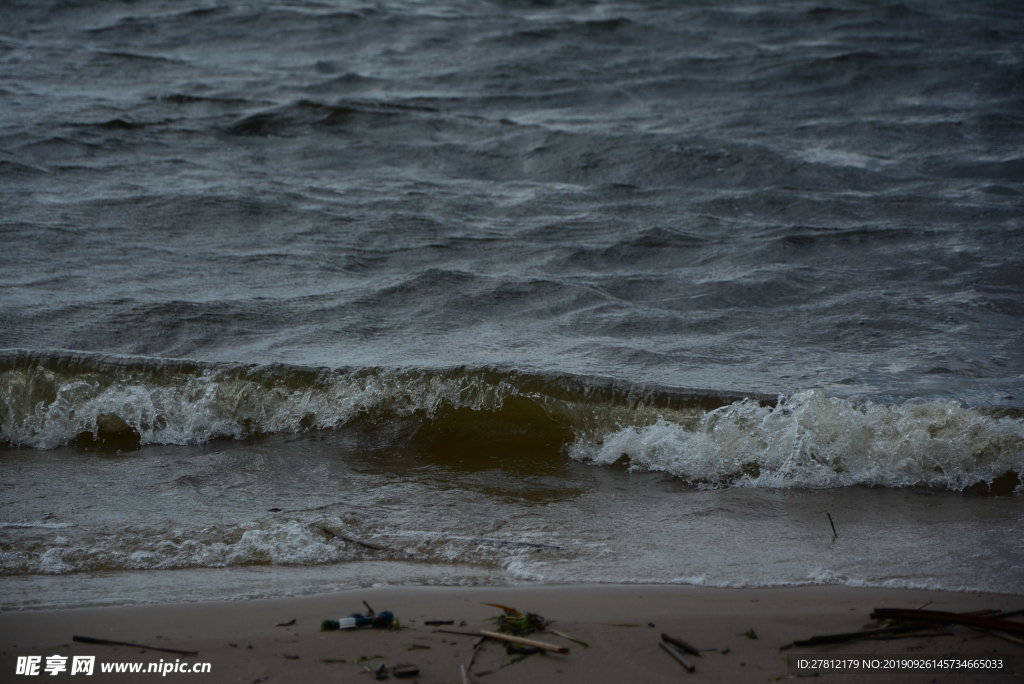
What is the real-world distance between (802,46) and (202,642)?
12.5 metres

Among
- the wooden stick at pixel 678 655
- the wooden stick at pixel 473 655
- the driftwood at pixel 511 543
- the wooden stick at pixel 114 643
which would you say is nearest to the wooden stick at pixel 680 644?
the wooden stick at pixel 678 655

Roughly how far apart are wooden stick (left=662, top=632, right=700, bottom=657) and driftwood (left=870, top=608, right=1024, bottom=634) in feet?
1.83

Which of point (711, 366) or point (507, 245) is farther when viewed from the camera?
point (507, 245)

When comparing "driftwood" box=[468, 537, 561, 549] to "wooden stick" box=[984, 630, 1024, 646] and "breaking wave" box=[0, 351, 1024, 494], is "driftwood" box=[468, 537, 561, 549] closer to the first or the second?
"breaking wave" box=[0, 351, 1024, 494]

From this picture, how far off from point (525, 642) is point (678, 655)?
0.42m

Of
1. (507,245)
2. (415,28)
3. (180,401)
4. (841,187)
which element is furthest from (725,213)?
(415,28)

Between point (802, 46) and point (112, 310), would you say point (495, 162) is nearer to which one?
point (112, 310)

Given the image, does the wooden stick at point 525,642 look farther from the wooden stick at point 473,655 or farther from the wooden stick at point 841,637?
the wooden stick at point 841,637

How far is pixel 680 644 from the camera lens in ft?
7.65

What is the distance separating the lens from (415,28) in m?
13.6

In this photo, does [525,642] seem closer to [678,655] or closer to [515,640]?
[515,640]

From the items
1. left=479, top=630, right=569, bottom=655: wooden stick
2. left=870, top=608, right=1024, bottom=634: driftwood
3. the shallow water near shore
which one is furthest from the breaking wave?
left=479, top=630, right=569, bottom=655: wooden stick

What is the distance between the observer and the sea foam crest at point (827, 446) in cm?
366

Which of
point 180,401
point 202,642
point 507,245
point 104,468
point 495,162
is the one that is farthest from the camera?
point 495,162
